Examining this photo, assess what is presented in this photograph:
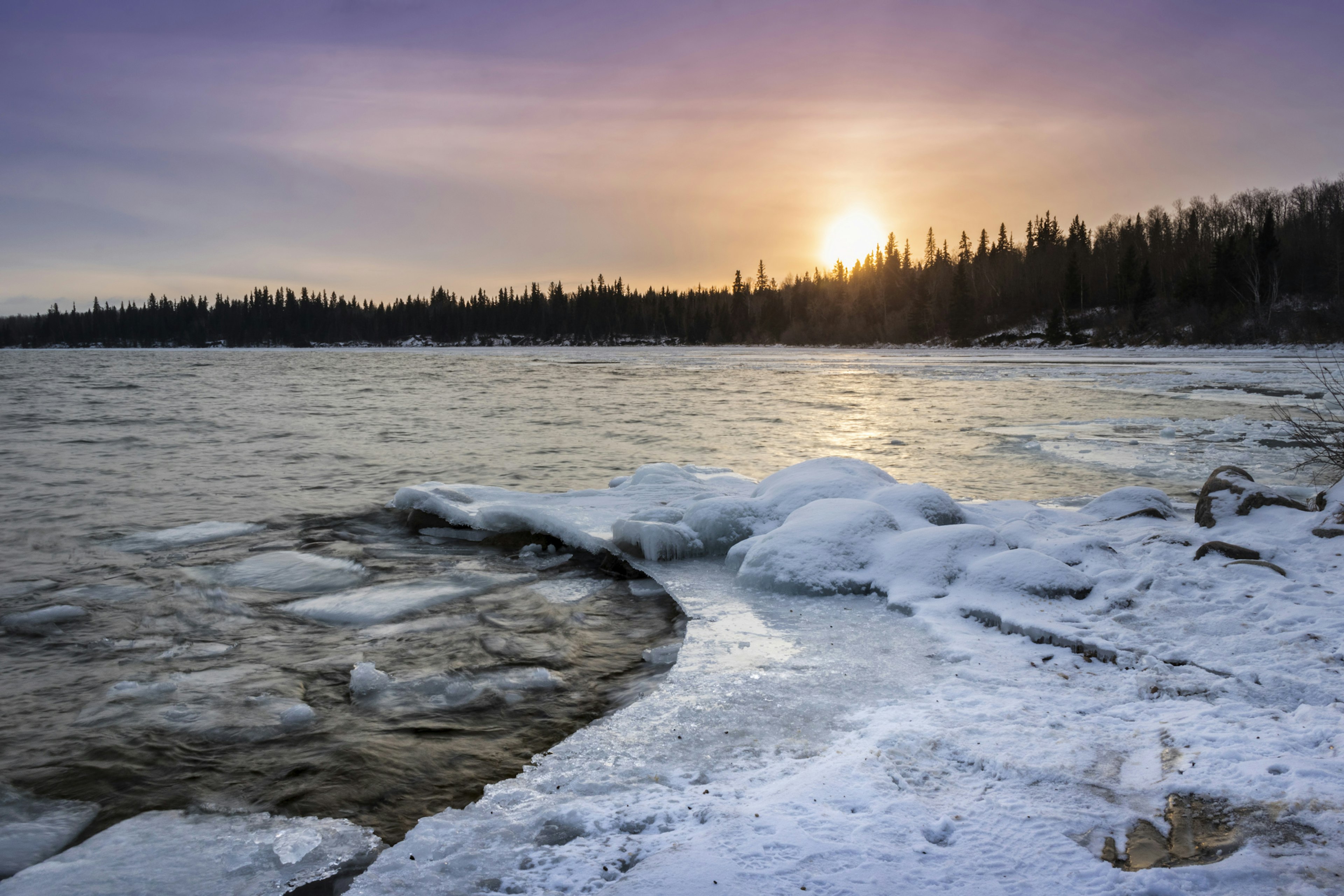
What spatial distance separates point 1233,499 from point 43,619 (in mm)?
9288

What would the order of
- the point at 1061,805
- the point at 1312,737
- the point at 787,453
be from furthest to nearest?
the point at 787,453, the point at 1312,737, the point at 1061,805

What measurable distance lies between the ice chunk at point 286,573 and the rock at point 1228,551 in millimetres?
6454

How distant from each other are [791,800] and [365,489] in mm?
8927

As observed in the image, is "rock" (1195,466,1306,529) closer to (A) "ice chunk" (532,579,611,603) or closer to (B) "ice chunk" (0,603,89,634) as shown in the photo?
(A) "ice chunk" (532,579,611,603)

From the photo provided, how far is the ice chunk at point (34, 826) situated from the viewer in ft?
9.26

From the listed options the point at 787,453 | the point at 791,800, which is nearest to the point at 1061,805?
the point at 791,800

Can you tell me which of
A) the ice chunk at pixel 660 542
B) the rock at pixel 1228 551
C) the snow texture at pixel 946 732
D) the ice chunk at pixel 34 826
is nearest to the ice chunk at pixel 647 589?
the snow texture at pixel 946 732

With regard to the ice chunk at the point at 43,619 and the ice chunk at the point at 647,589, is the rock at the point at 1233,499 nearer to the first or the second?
the ice chunk at the point at 647,589

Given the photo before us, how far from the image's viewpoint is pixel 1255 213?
258 feet

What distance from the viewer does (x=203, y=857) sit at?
9.16 feet

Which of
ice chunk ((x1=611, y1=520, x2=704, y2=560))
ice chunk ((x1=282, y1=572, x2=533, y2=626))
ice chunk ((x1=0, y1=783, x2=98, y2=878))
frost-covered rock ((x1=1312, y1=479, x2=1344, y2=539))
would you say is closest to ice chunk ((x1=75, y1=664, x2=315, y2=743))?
ice chunk ((x1=0, y1=783, x2=98, y2=878))

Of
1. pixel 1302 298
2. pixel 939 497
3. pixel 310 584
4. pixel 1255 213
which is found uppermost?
pixel 1255 213

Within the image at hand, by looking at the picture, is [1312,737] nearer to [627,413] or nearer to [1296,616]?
[1296,616]

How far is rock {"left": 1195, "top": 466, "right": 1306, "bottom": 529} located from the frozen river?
6.46ft
